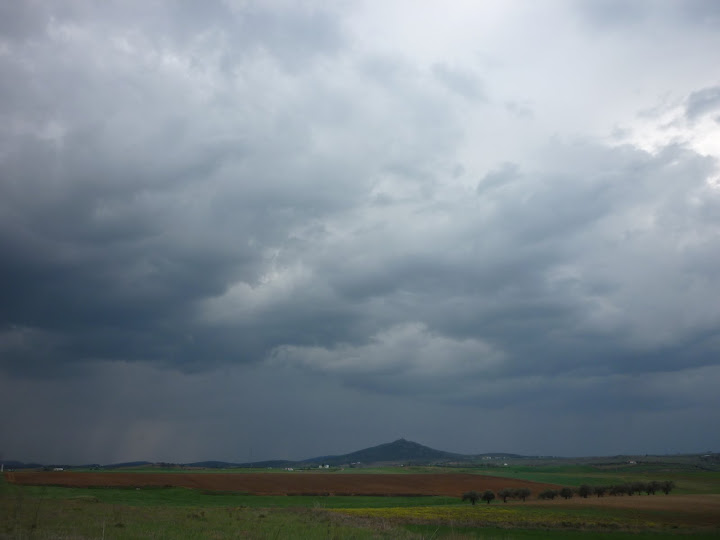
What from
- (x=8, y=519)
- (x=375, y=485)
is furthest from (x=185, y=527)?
(x=375, y=485)

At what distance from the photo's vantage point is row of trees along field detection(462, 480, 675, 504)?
3449 inches

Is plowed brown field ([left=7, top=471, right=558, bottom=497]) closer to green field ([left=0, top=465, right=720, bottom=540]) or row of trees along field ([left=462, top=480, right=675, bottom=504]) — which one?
row of trees along field ([left=462, top=480, right=675, bottom=504])

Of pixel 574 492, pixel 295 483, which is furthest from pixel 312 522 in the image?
pixel 295 483

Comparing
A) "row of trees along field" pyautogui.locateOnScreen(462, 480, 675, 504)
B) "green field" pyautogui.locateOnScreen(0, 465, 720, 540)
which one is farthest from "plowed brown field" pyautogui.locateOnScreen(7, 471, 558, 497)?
"green field" pyautogui.locateOnScreen(0, 465, 720, 540)

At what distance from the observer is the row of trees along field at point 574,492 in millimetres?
87594

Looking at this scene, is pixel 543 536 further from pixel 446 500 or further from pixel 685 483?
pixel 685 483

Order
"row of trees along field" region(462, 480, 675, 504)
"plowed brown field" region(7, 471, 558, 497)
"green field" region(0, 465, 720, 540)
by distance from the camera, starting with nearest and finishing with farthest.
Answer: "green field" region(0, 465, 720, 540)
"row of trees along field" region(462, 480, 675, 504)
"plowed brown field" region(7, 471, 558, 497)

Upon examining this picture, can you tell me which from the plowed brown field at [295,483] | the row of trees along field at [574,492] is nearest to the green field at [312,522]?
the row of trees along field at [574,492]

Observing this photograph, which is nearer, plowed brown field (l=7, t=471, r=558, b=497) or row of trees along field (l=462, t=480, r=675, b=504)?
row of trees along field (l=462, t=480, r=675, b=504)

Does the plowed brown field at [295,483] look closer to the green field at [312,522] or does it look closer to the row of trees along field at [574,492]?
the row of trees along field at [574,492]

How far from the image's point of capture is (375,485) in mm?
117812

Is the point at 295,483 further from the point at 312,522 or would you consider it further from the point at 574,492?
the point at 312,522

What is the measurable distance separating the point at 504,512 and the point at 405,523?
1800 centimetres

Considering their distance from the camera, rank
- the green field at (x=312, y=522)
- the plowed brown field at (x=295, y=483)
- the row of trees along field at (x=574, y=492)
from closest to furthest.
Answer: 1. the green field at (x=312, y=522)
2. the row of trees along field at (x=574, y=492)
3. the plowed brown field at (x=295, y=483)
